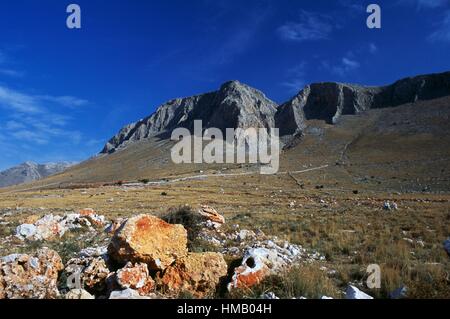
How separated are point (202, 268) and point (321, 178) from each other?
7324 centimetres

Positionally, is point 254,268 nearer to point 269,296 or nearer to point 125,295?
point 269,296

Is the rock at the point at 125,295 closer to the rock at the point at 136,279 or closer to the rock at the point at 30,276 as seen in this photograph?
the rock at the point at 136,279

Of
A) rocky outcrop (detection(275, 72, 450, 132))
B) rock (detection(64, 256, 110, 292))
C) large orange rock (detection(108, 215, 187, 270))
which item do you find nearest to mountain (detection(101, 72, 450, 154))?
rocky outcrop (detection(275, 72, 450, 132))

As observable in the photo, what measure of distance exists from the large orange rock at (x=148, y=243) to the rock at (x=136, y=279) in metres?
0.40

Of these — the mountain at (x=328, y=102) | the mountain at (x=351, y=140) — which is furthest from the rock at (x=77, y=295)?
the mountain at (x=328, y=102)

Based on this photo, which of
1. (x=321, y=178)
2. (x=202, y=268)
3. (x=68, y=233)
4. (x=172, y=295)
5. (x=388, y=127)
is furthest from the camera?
(x=388, y=127)

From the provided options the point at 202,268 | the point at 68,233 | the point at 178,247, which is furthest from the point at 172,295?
the point at 68,233

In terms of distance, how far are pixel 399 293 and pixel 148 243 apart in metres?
5.03

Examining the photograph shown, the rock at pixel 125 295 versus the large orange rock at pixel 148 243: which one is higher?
the large orange rock at pixel 148 243

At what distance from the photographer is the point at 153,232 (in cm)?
867

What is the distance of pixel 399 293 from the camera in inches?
277

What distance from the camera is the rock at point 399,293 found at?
6.92 meters
